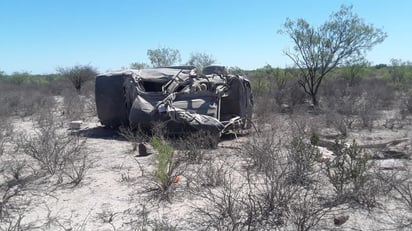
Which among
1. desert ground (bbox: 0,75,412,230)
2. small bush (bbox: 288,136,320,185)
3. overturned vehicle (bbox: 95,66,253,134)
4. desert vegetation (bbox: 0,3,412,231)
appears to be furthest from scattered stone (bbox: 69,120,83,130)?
small bush (bbox: 288,136,320,185)

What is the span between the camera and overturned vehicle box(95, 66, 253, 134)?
9.63 metres

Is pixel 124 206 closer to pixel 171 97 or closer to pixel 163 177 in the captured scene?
pixel 163 177

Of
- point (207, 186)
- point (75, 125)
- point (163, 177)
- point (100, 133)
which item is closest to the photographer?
point (163, 177)

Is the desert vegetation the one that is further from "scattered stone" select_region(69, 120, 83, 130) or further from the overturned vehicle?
"scattered stone" select_region(69, 120, 83, 130)

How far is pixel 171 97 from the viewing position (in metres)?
9.98

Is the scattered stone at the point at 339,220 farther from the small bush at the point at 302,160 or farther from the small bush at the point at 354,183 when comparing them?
the small bush at the point at 302,160

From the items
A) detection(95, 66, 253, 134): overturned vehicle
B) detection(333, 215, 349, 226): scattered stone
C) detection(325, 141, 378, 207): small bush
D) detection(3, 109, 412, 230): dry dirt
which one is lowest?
detection(3, 109, 412, 230): dry dirt

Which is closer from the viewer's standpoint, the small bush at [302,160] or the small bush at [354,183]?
the small bush at [354,183]

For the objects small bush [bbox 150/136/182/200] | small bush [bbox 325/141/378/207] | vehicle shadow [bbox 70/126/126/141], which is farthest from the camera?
vehicle shadow [bbox 70/126/126/141]

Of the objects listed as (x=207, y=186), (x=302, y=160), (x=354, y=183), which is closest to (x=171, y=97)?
(x=207, y=186)

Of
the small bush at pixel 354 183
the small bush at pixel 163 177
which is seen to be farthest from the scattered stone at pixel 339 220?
the small bush at pixel 163 177

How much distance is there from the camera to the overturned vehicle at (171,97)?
963 centimetres

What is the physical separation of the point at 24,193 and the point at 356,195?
472 cm

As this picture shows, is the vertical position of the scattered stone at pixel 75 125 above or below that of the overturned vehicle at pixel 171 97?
below
